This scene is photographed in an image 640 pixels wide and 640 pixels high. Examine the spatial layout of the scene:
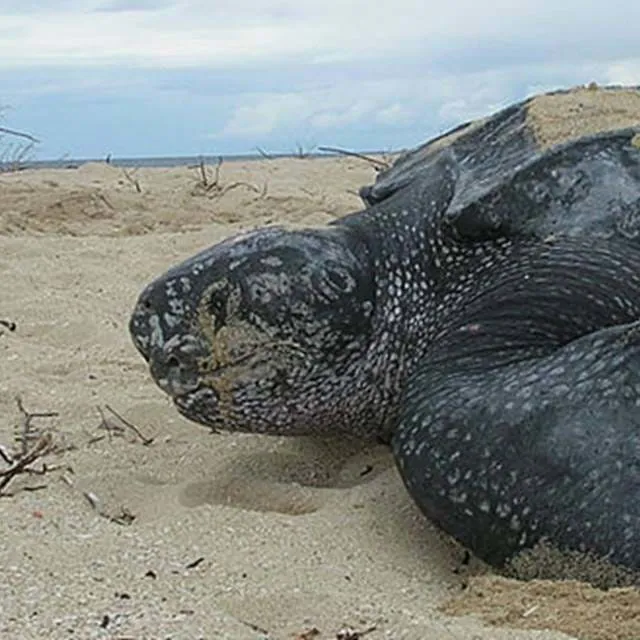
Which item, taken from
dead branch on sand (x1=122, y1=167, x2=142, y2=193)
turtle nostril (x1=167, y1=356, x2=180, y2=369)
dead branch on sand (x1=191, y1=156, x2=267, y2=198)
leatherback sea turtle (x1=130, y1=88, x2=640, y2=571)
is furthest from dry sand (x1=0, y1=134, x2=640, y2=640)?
dead branch on sand (x1=122, y1=167, x2=142, y2=193)

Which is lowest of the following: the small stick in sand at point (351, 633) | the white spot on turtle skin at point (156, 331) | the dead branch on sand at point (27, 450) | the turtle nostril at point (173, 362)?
the dead branch on sand at point (27, 450)

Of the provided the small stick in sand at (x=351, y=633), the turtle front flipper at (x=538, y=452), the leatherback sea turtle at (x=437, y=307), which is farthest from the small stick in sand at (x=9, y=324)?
the small stick in sand at (x=351, y=633)

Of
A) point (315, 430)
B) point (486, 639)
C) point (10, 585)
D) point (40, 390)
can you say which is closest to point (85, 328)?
point (40, 390)

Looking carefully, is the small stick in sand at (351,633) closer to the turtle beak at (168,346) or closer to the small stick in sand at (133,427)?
the turtle beak at (168,346)

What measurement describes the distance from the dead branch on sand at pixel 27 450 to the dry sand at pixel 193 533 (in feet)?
0.07

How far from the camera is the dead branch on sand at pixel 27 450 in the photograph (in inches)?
84.7

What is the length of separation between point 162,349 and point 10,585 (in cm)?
78

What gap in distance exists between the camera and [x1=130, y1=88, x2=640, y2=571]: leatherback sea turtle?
196 cm

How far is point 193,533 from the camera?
2.06 m

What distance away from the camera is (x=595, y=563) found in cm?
173

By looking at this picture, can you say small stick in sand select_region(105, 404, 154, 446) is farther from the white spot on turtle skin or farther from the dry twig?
the white spot on turtle skin

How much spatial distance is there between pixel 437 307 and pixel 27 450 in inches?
31.0

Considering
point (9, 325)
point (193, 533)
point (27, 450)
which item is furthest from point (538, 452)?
point (9, 325)

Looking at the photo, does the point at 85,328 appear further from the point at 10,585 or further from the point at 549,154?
the point at 10,585
